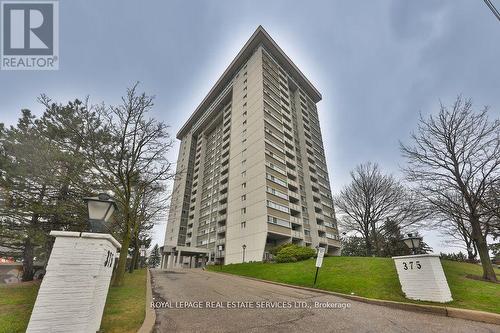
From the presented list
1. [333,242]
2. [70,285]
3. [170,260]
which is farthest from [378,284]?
[170,260]

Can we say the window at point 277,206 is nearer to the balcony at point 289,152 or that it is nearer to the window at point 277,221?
the window at point 277,221

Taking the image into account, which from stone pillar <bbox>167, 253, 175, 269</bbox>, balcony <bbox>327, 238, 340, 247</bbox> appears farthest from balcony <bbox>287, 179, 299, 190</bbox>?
stone pillar <bbox>167, 253, 175, 269</bbox>

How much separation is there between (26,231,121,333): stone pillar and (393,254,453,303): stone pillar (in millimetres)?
9706

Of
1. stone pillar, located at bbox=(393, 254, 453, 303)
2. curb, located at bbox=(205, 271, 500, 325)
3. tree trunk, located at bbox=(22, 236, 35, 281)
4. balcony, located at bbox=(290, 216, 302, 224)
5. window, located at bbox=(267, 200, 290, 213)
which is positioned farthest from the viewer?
balcony, located at bbox=(290, 216, 302, 224)

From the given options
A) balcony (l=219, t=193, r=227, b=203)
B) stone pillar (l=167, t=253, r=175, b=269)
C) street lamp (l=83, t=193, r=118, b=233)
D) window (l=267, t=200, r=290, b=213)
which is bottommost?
stone pillar (l=167, t=253, r=175, b=269)

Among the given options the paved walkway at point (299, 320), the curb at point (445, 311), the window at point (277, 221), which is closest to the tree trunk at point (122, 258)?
the paved walkway at point (299, 320)

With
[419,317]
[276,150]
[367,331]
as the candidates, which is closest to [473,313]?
[419,317]

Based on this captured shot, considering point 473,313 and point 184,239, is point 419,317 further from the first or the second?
point 184,239

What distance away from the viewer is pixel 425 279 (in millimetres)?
8117

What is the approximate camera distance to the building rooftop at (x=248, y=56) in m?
57.6

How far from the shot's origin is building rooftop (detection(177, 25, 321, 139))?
5762cm

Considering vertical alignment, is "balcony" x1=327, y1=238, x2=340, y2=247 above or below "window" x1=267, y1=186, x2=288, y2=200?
below

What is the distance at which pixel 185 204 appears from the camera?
220 ft

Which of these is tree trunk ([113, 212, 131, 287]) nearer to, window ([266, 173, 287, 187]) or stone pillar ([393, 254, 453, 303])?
stone pillar ([393, 254, 453, 303])
